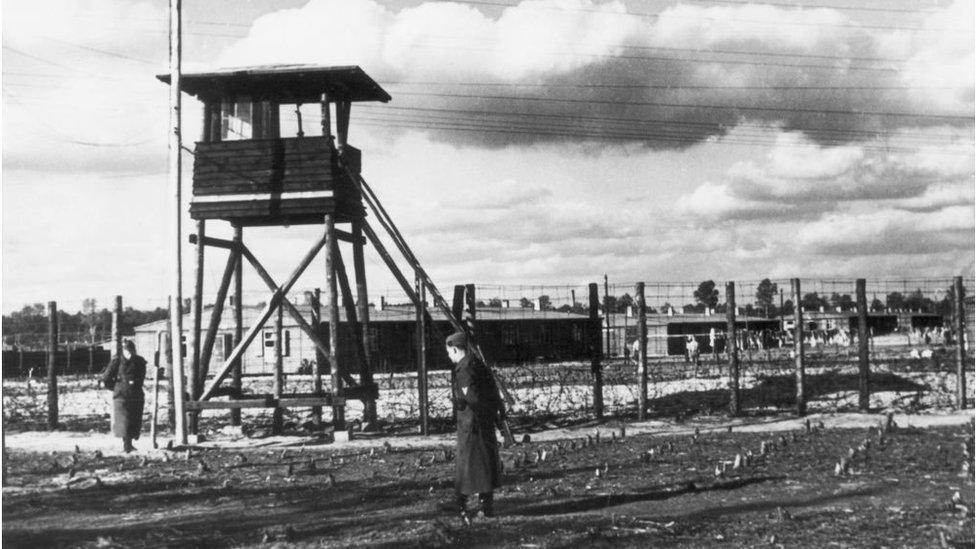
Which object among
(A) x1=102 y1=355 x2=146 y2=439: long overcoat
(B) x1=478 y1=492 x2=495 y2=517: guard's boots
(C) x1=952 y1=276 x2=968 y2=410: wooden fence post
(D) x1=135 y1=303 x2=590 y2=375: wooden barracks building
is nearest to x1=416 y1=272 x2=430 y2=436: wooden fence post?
(A) x1=102 y1=355 x2=146 y2=439: long overcoat

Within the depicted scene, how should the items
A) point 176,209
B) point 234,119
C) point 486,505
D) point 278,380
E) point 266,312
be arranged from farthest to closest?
1. point 278,380
2. point 234,119
3. point 266,312
4. point 176,209
5. point 486,505

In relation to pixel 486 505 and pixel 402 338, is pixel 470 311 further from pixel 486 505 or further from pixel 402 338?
pixel 402 338

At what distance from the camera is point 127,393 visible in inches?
632

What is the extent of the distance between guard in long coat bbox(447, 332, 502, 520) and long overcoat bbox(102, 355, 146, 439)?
8.27m

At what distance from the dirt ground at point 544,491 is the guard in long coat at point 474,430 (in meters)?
0.32

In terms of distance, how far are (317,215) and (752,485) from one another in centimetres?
992

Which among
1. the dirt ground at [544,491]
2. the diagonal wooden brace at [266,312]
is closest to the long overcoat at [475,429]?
the dirt ground at [544,491]

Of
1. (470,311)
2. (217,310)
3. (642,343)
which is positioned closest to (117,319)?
(217,310)

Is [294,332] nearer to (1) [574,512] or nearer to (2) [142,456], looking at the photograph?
(2) [142,456]

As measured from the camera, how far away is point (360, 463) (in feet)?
44.6

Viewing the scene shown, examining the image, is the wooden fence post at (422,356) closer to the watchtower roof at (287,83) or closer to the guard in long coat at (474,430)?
the watchtower roof at (287,83)

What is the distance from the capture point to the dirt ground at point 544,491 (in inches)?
330

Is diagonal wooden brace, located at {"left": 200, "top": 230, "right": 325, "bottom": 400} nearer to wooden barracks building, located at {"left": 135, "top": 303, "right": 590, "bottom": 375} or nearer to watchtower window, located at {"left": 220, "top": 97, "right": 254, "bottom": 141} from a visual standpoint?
watchtower window, located at {"left": 220, "top": 97, "right": 254, "bottom": 141}

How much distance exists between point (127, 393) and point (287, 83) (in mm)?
6347
